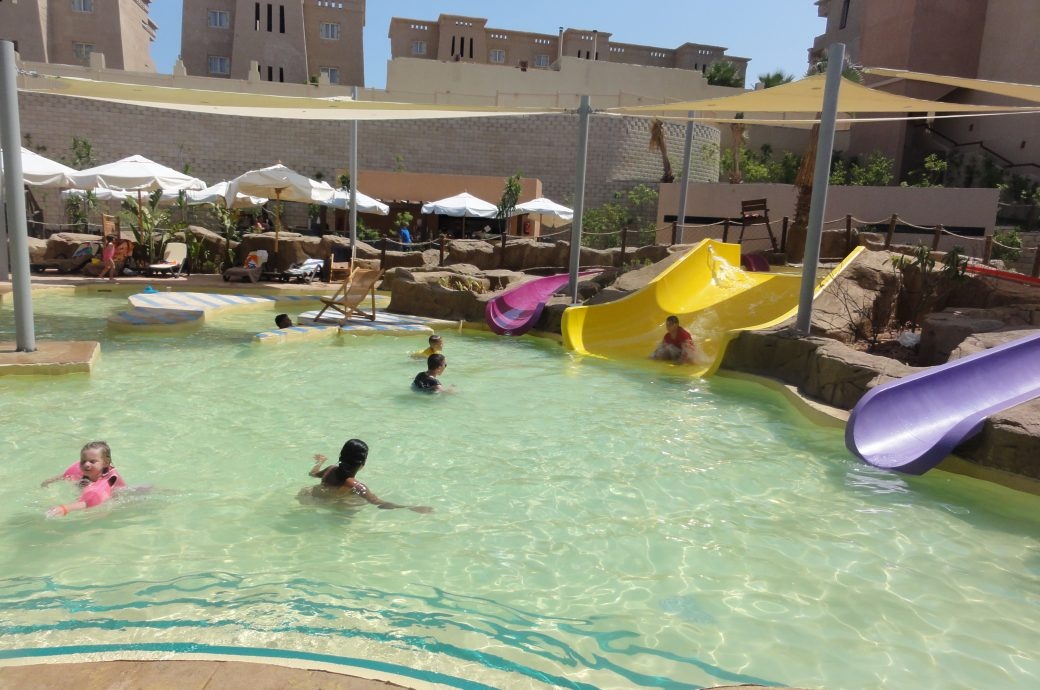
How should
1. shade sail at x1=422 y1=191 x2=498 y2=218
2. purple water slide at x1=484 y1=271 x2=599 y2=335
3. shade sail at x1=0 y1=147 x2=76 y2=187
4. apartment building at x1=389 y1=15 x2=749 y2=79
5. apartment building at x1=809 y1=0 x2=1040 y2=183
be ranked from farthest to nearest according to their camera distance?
apartment building at x1=389 y1=15 x2=749 y2=79
apartment building at x1=809 y1=0 x2=1040 y2=183
shade sail at x1=422 y1=191 x2=498 y2=218
shade sail at x1=0 y1=147 x2=76 y2=187
purple water slide at x1=484 y1=271 x2=599 y2=335

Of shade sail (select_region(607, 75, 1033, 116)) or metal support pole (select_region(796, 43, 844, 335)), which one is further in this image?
shade sail (select_region(607, 75, 1033, 116))

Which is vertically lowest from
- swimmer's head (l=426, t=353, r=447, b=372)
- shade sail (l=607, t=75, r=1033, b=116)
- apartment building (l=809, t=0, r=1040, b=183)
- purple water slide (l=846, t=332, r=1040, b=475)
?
swimmer's head (l=426, t=353, r=447, b=372)

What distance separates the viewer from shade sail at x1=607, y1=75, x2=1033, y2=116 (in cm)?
764

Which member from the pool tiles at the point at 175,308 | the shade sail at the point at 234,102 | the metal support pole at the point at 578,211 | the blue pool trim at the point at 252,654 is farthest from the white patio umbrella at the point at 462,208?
the blue pool trim at the point at 252,654

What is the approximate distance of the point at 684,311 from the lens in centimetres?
916

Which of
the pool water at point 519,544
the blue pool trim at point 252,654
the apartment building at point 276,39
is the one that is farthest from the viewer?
the apartment building at point 276,39

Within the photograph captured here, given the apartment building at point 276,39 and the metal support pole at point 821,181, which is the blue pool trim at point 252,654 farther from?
the apartment building at point 276,39

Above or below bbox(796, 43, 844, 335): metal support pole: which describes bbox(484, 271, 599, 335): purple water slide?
below

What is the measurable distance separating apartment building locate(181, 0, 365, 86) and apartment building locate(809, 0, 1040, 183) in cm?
2648

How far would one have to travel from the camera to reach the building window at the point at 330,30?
40.1 metres

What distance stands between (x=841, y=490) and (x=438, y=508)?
8.65ft

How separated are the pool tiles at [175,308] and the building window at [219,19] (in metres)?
33.7

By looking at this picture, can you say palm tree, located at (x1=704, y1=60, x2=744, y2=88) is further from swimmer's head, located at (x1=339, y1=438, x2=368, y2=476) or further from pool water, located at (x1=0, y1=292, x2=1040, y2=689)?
swimmer's head, located at (x1=339, y1=438, x2=368, y2=476)

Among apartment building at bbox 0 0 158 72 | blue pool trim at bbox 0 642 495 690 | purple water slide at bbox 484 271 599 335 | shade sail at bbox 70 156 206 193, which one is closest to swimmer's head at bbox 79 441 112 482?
blue pool trim at bbox 0 642 495 690
